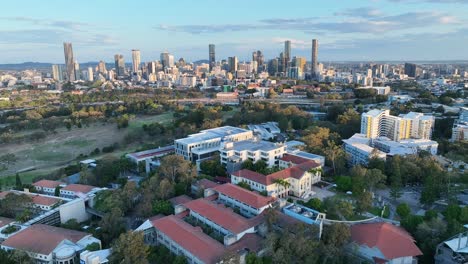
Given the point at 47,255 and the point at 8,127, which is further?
the point at 8,127

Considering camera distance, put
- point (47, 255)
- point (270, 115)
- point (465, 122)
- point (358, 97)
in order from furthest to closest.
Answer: point (358, 97), point (270, 115), point (465, 122), point (47, 255)

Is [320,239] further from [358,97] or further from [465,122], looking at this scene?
[358,97]

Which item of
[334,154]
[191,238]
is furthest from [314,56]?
[191,238]

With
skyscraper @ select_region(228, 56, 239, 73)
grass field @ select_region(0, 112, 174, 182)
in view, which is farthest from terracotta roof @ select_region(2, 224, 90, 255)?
skyscraper @ select_region(228, 56, 239, 73)

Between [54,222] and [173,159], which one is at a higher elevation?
[173,159]

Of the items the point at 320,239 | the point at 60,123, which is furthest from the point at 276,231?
the point at 60,123

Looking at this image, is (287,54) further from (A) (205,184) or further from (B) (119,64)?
(A) (205,184)

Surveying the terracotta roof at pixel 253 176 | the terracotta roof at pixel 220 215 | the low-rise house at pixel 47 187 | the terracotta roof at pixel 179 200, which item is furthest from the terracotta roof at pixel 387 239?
the low-rise house at pixel 47 187
